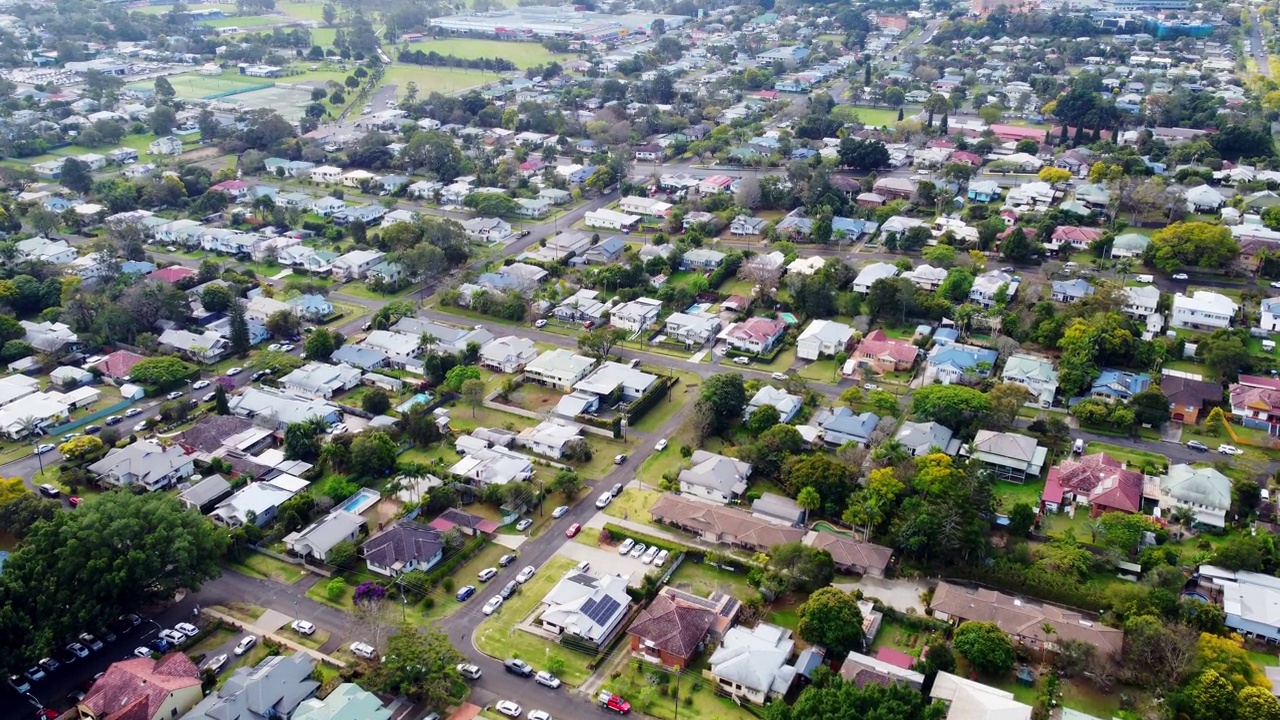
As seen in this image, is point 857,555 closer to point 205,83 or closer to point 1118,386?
point 1118,386

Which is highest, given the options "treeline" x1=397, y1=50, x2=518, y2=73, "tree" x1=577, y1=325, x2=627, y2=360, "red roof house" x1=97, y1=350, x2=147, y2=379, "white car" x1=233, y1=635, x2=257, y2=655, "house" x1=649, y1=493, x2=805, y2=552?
"treeline" x1=397, y1=50, x2=518, y2=73

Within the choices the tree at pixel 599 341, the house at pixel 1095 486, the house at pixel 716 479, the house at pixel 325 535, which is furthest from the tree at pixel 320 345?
the house at pixel 1095 486

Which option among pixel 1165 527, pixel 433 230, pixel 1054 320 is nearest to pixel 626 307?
pixel 433 230

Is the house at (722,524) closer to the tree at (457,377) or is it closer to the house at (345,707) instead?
the house at (345,707)

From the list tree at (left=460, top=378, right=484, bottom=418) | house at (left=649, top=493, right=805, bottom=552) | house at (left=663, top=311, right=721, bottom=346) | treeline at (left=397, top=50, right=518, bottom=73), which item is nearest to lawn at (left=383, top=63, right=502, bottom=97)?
treeline at (left=397, top=50, right=518, bottom=73)

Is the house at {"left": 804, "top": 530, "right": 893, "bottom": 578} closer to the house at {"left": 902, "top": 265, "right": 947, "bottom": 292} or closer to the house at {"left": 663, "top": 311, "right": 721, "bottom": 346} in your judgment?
the house at {"left": 663, "top": 311, "right": 721, "bottom": 346}

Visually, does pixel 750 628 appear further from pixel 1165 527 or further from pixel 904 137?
pixel 904 137

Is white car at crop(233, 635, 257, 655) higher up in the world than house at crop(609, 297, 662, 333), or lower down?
lower down
